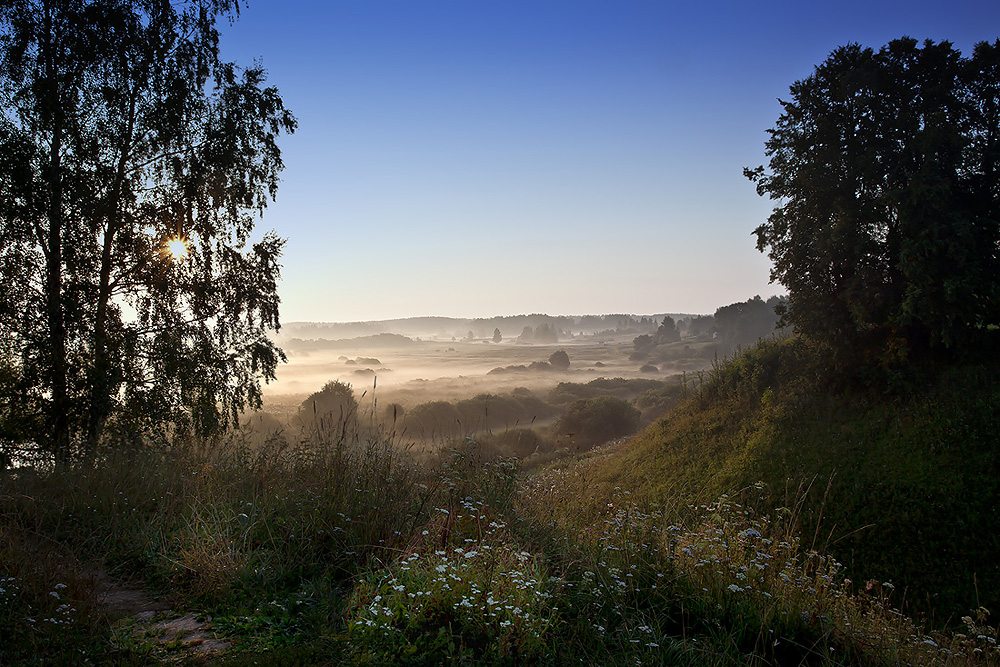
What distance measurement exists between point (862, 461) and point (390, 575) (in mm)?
21073

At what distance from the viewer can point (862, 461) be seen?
63.0 feet

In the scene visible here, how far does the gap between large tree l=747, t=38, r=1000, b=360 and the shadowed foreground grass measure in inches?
778

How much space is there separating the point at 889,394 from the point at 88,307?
29.0m

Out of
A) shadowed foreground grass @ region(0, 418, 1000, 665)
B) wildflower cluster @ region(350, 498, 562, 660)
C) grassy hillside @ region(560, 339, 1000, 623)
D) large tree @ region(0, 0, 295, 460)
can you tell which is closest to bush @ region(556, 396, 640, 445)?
grassy hillside @ region(560, 339, 1000, 623)

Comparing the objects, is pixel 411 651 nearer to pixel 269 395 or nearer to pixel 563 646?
pixel 563 646

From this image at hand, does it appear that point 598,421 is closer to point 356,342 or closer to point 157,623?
point 157,623

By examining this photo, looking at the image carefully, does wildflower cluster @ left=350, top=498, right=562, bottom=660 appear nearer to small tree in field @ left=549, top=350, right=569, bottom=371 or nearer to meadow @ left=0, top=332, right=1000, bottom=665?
meadow @ left=0, top=332, right=1000, bottom=665

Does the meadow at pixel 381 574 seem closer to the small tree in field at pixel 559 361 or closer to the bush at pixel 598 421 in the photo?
the bush at pixel 598 421

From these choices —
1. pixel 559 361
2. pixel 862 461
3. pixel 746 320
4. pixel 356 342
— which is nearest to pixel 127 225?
pixel 862 461

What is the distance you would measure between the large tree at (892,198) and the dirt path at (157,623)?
24458 millimetres

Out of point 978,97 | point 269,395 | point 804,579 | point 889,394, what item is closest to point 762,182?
point 978,97

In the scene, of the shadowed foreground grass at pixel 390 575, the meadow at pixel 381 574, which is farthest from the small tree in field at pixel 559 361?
the shadowed foreground grass at pixel 390 575

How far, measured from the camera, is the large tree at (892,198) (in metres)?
20.0

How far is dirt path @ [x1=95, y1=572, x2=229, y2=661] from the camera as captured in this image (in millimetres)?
3785
